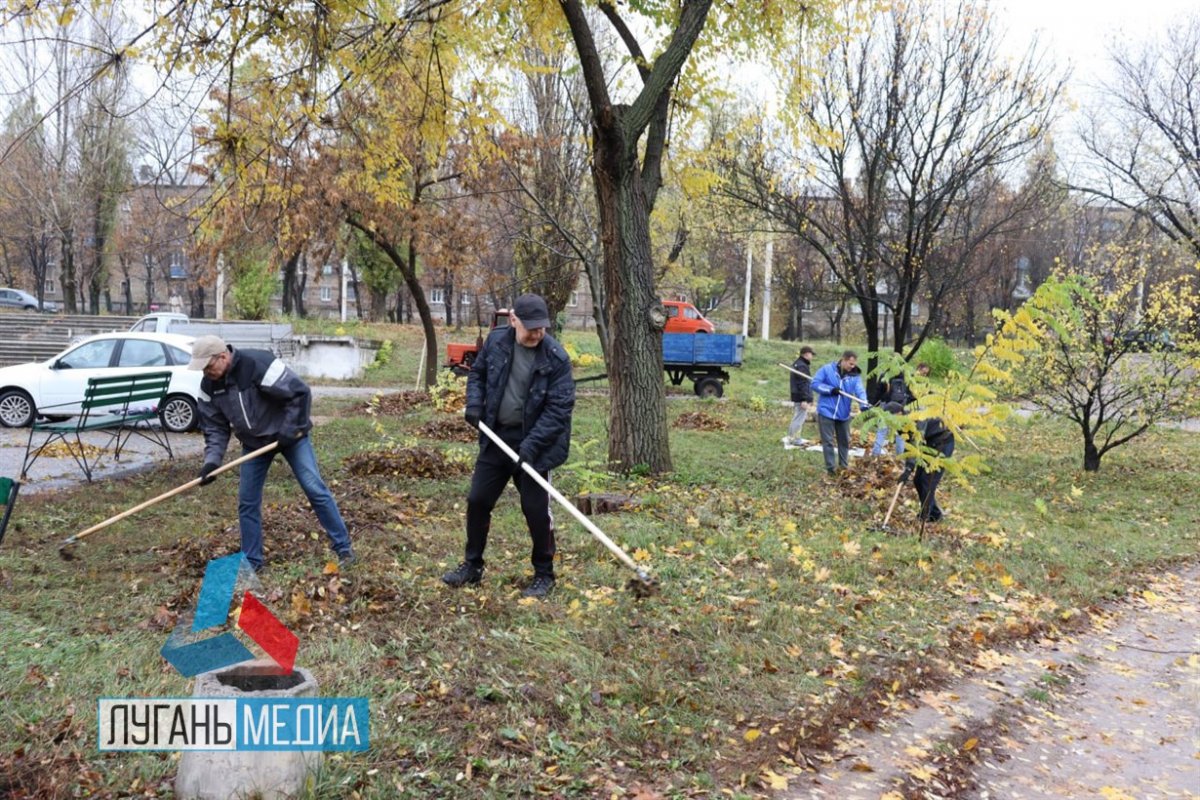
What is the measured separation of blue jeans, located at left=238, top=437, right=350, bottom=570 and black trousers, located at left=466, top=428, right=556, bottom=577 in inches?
40.5

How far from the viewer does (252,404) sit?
5.67m

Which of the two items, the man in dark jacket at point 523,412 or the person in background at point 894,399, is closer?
the man in dark jacket at point 523,412

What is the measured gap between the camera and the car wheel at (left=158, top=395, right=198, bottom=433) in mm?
13430

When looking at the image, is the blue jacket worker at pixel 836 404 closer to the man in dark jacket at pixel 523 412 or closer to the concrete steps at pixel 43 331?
the man in dark jacket at pixel 523 412

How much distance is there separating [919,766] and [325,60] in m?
6.92

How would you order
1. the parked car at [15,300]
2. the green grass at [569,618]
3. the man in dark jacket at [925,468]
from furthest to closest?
the parked car at [15,300] < the man in dark jacket at [925,468] < the green grass at [569,618]

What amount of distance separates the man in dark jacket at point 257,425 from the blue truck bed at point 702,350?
17.3 meters

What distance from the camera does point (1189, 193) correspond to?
20.9 meters

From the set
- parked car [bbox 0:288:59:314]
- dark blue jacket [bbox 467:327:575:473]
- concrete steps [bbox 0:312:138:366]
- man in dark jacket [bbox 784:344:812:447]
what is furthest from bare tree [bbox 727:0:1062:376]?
parked car [bbox 0:288:59:314]

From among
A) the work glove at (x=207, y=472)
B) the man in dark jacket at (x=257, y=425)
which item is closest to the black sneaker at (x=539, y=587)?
the man in dark jacket at (x=257, y=425)

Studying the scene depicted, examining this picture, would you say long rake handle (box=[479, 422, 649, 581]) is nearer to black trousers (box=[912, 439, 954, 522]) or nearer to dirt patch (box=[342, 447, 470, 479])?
black trousers (box=[912, 439, 954, 522])

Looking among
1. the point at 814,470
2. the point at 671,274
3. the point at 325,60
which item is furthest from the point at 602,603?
the point at 671,274

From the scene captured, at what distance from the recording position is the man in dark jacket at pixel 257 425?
5629 mm

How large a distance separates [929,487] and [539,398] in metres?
4.31
